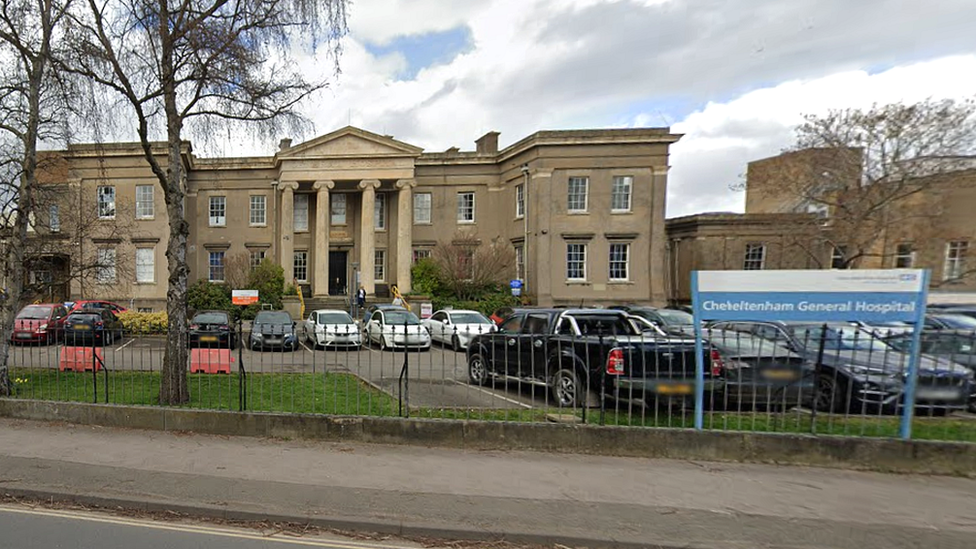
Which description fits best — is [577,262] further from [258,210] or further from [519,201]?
[258,210]

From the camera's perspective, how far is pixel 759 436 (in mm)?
5840

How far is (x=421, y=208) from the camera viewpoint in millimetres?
34219

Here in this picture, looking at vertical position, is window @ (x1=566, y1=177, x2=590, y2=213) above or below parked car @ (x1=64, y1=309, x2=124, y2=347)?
above

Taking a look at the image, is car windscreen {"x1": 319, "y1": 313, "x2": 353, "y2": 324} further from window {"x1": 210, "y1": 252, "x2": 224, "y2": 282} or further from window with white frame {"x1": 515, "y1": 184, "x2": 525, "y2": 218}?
window {"x1": 210, "y1": 252, "x2": 224, "y2": 282}

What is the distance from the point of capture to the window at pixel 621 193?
3016 cm

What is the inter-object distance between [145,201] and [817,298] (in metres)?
36.7

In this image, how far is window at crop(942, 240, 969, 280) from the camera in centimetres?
2784

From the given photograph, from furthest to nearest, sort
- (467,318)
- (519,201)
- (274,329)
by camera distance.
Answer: (519,201)
(467,318)
(274,329)

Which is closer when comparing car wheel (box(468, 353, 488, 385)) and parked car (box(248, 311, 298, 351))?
car wheel (box(468, 353, 488, 385))

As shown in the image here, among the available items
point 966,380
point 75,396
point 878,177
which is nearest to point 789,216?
point 878,177

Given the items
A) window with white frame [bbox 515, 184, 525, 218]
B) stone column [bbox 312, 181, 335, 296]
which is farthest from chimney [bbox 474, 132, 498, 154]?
stone column [bbox 312, 181, 335, 296]

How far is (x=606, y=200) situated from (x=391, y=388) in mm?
23838

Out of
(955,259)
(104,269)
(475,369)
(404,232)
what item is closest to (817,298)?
(475,369)

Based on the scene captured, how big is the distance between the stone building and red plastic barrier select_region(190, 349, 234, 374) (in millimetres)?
20844
